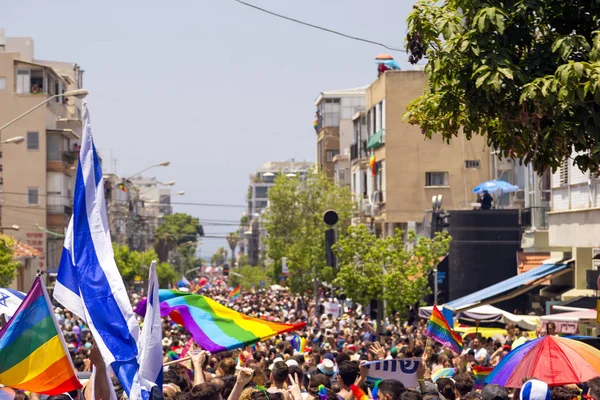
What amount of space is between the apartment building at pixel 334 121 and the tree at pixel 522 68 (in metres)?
76.0

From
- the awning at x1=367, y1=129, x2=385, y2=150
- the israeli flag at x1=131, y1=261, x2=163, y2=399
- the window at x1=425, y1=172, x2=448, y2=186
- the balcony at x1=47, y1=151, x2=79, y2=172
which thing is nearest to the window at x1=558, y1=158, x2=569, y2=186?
the israeli flag at x1=131, y1=261, x2=163, y2=399

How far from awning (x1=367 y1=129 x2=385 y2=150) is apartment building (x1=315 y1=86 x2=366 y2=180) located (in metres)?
33.0

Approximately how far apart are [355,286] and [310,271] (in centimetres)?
2396

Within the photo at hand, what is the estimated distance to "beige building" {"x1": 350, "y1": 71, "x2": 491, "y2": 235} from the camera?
164 feet

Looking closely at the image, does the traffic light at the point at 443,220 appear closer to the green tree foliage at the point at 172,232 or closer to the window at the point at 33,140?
the window at the point at 33,140

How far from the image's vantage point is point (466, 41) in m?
10.3

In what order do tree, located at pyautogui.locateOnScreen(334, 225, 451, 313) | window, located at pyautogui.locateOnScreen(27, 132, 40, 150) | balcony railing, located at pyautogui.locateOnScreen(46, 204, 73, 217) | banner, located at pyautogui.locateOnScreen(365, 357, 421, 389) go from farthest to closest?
balcony railing, located at pyautogui.locateOnScreen(46, 204, 73, 217), window, located at pyautogui.locateOnScreen(27, 132, 40, 150), tree, located at pyautogui.locateOnScreen(334, 225, 451, 313), banner, located at pyautogui.locateOnScreen(365, 357, 421, 389)

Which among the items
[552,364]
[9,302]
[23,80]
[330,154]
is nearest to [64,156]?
[23,80]

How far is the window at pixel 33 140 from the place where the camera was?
64750 millimetres

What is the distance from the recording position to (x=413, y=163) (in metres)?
50.8

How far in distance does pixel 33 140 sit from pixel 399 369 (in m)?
56.4

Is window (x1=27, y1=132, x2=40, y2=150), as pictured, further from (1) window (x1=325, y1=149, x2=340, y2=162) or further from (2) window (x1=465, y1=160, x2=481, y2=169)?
(1) window (x1=325, y1=149, x2=340, y2=162)

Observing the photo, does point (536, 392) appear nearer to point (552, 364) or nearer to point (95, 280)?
point (552, 364)

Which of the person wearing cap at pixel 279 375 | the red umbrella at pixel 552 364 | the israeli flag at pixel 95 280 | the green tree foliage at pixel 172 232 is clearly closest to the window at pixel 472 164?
the red umbrella at pixel 552 364
